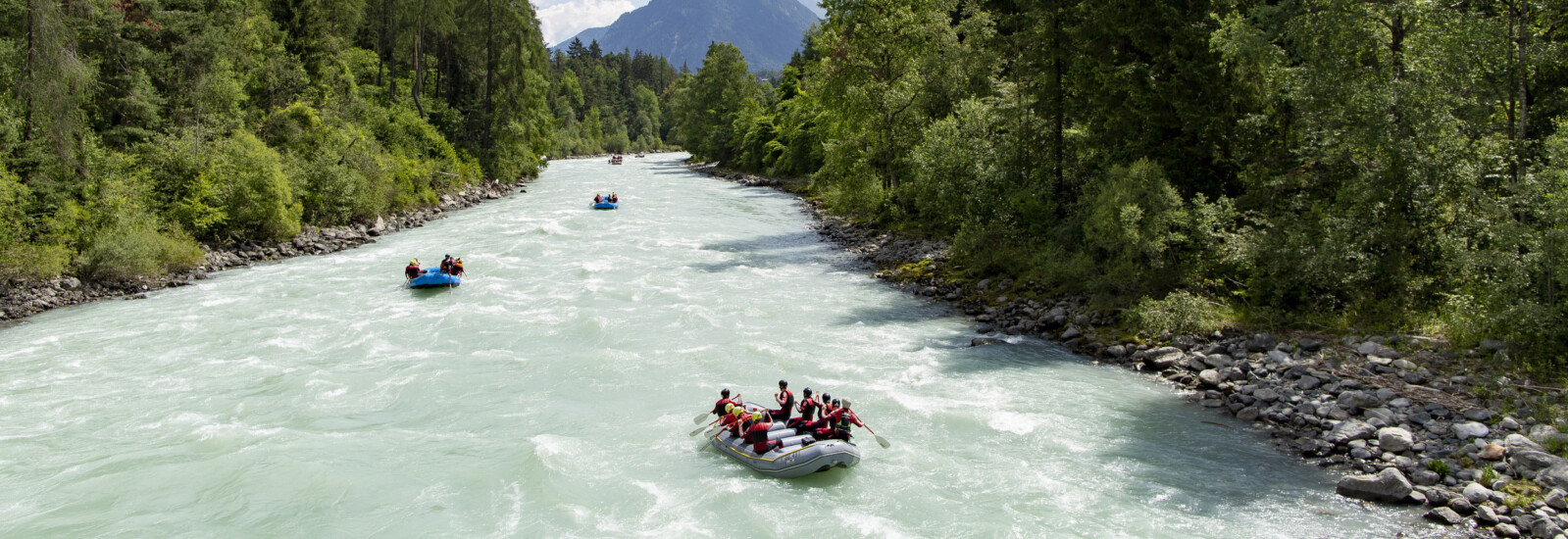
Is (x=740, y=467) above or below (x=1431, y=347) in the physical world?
below

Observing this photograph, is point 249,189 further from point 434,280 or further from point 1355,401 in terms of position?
point 1355,401

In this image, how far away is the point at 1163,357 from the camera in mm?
14727

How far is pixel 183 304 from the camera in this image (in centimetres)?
1950

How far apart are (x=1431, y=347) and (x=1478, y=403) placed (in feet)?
6.64

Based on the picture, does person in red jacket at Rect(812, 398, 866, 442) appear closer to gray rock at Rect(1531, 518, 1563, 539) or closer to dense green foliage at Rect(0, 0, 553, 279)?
gray rock at Rect(1531, 518, 1563, 539)

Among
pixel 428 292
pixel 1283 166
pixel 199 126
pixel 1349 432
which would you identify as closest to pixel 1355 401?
pixel 1349 432

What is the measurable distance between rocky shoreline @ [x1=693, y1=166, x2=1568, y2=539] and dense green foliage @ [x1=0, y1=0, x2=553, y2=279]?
2245cm

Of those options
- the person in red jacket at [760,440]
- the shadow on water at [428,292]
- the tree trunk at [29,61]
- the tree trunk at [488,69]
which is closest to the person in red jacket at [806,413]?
the person in red jacket at [760,440]

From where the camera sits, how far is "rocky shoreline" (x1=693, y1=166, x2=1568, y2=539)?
9125mm

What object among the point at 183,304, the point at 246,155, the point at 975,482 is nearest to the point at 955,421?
the point at 975,482

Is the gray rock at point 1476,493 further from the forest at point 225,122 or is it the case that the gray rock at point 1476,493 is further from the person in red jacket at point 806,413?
the forest at point 225,122

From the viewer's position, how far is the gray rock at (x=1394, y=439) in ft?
34.1

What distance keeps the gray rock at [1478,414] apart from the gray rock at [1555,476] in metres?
1.44

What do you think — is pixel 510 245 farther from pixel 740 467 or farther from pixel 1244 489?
pixel 1244 489
